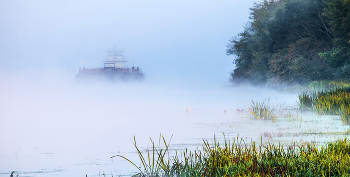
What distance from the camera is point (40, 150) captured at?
880 centimetres

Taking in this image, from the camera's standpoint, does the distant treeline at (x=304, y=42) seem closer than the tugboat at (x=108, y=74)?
Yes

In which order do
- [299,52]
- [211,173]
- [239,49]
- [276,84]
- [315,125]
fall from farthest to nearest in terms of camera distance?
[239,49] < [276,84] < [299,52] < [315,125] < [211,173]

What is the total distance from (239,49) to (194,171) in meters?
59.1

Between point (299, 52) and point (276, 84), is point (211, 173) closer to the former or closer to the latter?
point (299, 52)

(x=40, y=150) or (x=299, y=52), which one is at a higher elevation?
(x=299, y=52)

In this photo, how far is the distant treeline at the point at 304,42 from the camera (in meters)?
36.0

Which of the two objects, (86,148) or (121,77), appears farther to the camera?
(121,77)

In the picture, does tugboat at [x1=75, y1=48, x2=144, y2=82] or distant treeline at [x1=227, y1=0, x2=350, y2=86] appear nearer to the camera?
distant treeline at [x1=227, y1=0, x2=350, y2=86]

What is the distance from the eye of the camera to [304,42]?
41969 millimetres

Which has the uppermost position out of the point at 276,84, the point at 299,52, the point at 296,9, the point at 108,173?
the point at 296,9

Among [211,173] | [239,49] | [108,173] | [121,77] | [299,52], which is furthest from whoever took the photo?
[121,77]

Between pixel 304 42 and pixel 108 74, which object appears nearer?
pixel 304 42

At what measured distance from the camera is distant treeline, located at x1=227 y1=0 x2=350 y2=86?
118 feet

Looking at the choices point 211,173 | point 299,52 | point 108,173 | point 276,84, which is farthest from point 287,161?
point 276,84
